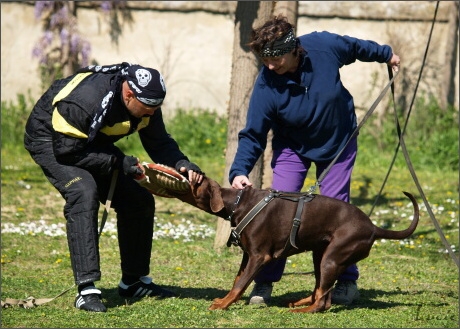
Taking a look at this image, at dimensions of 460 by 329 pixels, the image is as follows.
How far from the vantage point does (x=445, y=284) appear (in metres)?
7.10

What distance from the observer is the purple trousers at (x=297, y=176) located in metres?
6.02

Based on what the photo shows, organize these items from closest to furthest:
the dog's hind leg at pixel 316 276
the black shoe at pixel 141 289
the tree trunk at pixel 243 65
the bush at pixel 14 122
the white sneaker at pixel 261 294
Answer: the dog's hind leg at pixel 316 276 < the white sneaker at pixel 261 294 < the black shoe at pixel 141 289 < the tree trunk at pixel 243 65 < the bush at pixel 14 122

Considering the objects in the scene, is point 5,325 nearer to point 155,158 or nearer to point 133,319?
point 133,319

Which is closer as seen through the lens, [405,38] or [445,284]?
[445,284]

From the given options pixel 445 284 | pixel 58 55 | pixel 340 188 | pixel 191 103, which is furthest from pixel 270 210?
pixel 58 55

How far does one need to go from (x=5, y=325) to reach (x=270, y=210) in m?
1.86

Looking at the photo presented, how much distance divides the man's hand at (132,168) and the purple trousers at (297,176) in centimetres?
105

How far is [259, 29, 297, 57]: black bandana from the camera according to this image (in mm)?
5520

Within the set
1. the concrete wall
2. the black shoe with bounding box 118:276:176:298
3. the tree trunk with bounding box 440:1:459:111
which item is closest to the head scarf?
the black shoe with bounding box 118:276:176:298

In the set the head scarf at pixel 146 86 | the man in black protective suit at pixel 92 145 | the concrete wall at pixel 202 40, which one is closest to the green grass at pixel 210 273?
the man in black protective suit at pixel 92 145

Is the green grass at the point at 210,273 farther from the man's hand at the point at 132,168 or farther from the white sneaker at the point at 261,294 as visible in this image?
the man's hand at the point at 132,168

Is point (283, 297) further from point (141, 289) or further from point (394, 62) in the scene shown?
point (394, 62)

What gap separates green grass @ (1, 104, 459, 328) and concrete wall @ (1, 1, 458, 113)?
2.47 meters

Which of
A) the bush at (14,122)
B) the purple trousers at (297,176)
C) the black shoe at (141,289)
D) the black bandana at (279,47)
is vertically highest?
the black bandana at (279,47)
